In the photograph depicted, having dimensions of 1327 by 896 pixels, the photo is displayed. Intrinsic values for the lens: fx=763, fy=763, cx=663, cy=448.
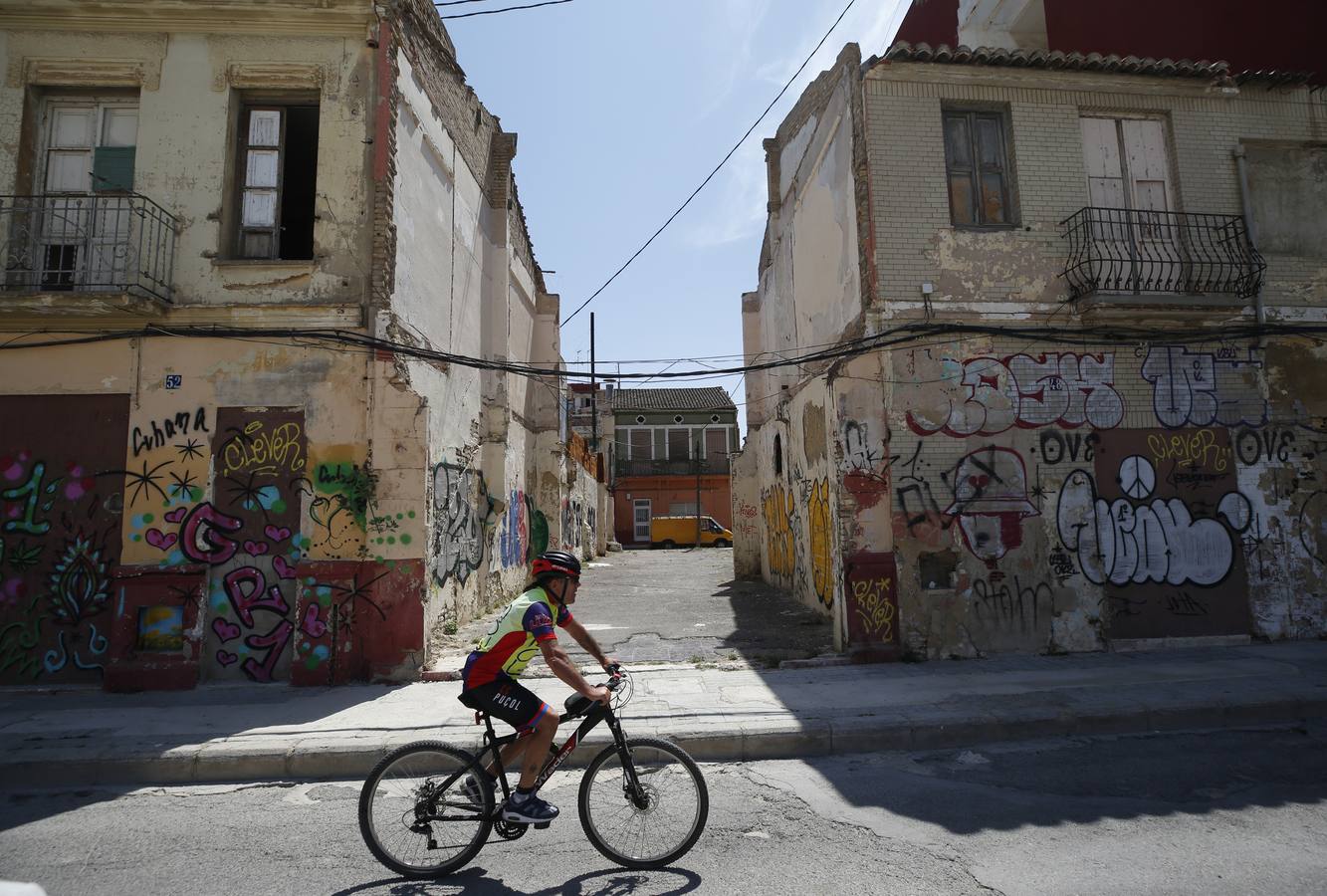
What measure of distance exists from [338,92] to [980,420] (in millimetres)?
8809

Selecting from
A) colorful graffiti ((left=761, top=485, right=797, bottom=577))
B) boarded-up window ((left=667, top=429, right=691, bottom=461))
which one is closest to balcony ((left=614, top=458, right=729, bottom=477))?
boarded-up window ((left=667, top=429, right=691, bottom=461))

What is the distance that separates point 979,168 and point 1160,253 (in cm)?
258

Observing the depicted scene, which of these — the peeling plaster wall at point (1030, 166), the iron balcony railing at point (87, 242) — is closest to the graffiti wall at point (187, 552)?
the iron balcony railing at point (87, 242)

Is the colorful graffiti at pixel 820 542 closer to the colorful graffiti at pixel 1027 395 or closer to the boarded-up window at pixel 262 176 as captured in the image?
the colorful graffiti at pixel 1027 395

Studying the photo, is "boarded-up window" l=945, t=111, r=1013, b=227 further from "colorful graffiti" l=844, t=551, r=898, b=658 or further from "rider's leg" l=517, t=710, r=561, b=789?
"rider's leg" l=517, t=710, r=561, b=789

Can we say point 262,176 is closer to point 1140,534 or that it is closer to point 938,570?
point 938,570

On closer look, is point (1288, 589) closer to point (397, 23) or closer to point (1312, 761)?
point (1312, 761)

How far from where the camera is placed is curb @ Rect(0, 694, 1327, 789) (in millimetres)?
5891

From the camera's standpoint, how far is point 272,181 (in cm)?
943

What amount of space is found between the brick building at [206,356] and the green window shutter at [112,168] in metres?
0.02

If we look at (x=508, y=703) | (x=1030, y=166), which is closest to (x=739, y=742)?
(x=508, y=703)

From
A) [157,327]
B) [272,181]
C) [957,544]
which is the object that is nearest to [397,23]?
[272,181]

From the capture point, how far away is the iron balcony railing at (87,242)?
28.5 ft

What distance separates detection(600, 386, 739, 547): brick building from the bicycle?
37818 millimetres
